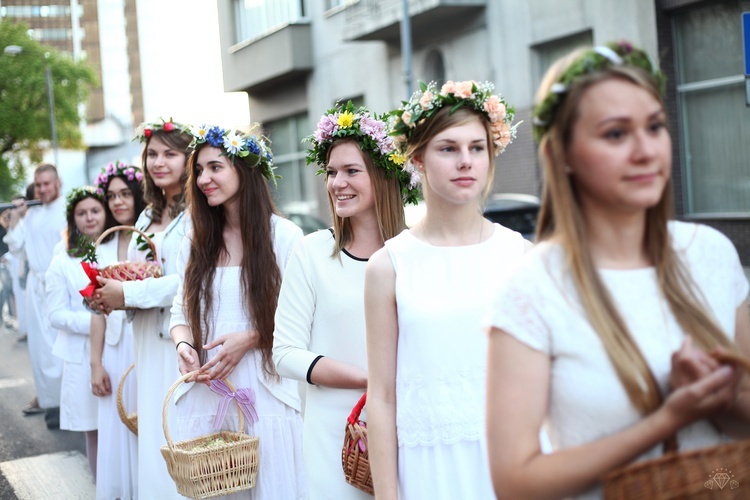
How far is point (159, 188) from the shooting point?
253 inches

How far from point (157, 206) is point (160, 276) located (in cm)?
56

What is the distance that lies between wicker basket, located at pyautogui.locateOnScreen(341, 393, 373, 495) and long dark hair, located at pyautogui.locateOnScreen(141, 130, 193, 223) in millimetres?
2836

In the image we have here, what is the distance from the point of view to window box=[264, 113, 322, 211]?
28.0 metres

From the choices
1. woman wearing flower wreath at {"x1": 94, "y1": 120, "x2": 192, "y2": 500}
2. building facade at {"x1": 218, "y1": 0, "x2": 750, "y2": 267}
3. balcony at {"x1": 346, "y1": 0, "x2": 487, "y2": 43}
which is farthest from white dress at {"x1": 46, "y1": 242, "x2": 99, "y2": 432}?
balcony at {"x1": 346, "y1": 0, "x2": 487, "y2": 43}

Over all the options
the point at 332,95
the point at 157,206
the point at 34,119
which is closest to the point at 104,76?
the point at 34,119

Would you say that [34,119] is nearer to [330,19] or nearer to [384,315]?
[330,19]

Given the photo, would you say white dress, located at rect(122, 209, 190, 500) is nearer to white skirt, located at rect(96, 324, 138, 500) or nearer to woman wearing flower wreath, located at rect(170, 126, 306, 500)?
woman wearing flower wreath, located at rect(170, 126, 306, 500)

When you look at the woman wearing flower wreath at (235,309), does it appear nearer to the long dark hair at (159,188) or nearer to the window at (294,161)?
the long dark hair at (159,188)

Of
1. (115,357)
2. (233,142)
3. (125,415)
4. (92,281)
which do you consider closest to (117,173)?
(115,357)

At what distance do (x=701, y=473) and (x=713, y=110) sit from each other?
1528cm

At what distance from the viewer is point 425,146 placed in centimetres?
351

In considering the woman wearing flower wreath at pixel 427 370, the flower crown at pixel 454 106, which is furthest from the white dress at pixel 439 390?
the flower crown at pixel 454 106

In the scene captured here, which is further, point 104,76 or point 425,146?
point 104,76

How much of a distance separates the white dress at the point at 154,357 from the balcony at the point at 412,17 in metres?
14.7
